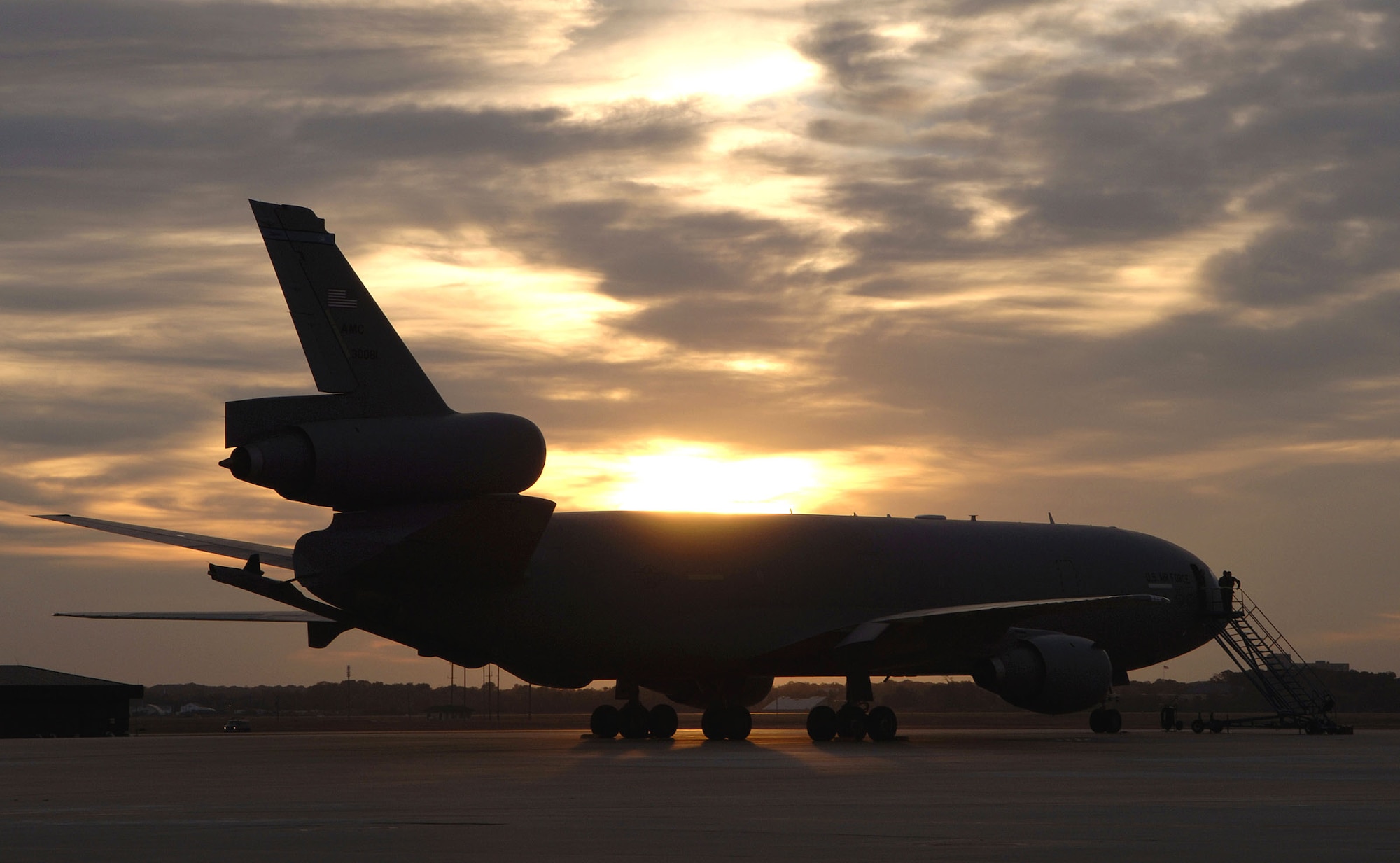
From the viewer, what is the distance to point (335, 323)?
22328 mm

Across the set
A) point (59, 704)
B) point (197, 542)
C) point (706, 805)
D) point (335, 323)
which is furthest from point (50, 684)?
point (706, 805)

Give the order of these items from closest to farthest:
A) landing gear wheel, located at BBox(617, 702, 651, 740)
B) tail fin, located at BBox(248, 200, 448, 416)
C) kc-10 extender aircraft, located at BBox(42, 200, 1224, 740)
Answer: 1. kc-10 extender aircraft, located at BBox(42, 200, 1224, 740)
2. tail fin, located at BBox(248, 200, 448, 416)
3. landing gear wheel, located at BBox(617, 702, 651, 740)

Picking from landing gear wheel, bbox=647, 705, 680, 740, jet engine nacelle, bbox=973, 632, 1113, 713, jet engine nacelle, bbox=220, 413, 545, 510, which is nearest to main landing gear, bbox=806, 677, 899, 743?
jet engine nacelle, bbox=973, 632, 1113, 713

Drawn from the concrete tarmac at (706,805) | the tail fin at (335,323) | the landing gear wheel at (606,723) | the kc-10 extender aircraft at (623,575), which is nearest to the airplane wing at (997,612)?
the kc-10 extender aircraft at (623,575)

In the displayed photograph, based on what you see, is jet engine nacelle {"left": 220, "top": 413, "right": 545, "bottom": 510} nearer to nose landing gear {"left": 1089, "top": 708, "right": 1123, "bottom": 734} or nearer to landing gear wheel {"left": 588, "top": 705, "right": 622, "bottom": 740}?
landing gear wheel {"left": 588, "top": 705, "right": 622, "bottom": 740}

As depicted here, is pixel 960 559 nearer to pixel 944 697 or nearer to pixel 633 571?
pixel 633 571

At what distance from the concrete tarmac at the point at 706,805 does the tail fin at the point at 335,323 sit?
4982 mm

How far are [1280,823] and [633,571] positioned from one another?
1871 cm

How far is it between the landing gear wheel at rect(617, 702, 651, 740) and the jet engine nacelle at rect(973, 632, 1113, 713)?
6743mm

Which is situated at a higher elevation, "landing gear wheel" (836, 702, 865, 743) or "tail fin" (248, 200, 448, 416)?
"tail fin" (248, 200, 448, 416)

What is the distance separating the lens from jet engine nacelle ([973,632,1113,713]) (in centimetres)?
3052

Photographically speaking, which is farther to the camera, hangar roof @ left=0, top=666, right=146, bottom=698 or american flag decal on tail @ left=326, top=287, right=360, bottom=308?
hangar roof @ left=0, top=666, right=146, bottom=698

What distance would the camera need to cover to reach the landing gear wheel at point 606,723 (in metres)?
32.2

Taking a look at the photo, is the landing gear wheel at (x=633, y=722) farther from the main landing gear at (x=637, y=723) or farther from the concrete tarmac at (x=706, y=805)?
the concrete tarmac at (x=706, y=805)
